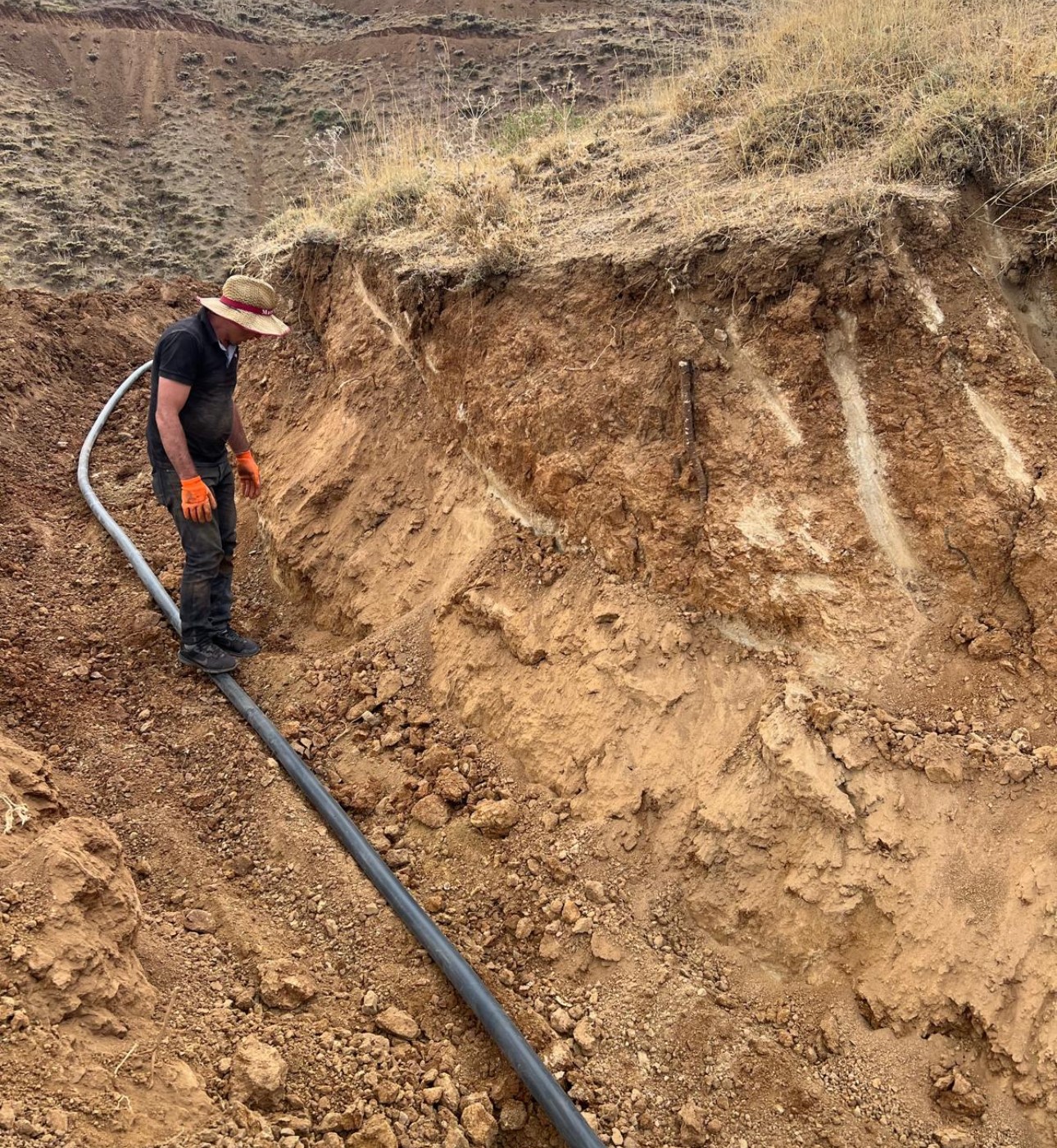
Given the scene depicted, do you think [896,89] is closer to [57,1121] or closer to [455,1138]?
[455,1138]

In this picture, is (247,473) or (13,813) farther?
(247,473)

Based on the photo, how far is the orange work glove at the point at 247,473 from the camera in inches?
186

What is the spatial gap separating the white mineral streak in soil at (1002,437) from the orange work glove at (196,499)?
3448mm

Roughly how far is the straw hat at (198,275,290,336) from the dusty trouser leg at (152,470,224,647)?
0.93 meters

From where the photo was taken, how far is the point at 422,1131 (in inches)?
95.8

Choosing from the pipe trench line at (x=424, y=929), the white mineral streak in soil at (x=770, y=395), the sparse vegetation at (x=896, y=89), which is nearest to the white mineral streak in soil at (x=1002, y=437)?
the white mineral streak in soil at (x=770, y=395)

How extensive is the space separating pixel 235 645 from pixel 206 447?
1.15 metres

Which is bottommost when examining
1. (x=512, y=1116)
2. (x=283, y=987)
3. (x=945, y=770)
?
(x=512, y=1116)

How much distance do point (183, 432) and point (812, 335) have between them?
300 centimetres

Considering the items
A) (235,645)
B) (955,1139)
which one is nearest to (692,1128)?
(955,1139)

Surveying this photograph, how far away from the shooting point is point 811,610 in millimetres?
3301

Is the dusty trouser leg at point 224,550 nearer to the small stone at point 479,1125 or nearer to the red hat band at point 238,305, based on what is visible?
the red hat band at point 238,305

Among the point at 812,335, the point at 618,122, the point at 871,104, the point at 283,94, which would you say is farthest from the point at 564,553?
the point at 283,94

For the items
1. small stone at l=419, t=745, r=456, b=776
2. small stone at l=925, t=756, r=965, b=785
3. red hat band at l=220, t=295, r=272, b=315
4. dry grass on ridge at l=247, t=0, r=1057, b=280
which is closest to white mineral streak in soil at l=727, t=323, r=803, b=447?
dry grass on ridge at l=247, t=0, r=1057, b=280
